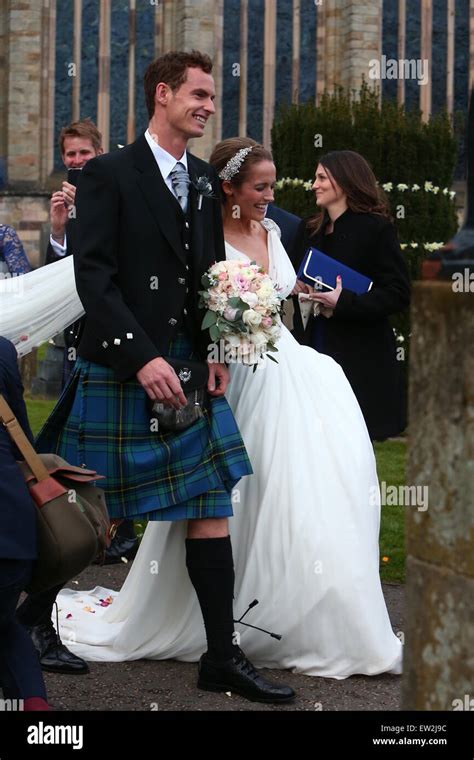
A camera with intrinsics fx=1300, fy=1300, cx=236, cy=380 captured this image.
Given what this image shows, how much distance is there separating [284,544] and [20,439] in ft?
4.65

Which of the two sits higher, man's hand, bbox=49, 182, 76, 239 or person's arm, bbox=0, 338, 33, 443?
man's hand, bbox=49, 182, 76, 239

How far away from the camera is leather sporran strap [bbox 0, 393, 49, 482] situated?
344cm

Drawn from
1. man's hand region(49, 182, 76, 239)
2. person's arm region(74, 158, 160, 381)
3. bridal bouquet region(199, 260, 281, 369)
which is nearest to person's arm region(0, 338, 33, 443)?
person's arm region(74, 158, 160, 381)

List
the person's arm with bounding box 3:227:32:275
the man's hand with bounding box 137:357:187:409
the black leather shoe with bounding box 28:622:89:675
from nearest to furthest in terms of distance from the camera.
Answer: the man's hand with bounding box 137:357:187:409
the black leather shoe with bounding box 28:622:89:675
the person's arm with bounding box 3:227:32:275

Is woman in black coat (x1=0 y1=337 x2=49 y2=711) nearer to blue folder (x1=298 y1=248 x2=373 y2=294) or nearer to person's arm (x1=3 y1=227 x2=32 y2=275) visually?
blue folder (x1=298 y1=248 x2=373 y2=294)

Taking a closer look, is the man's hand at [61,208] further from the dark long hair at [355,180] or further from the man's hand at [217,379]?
the man's hand at [217,379]

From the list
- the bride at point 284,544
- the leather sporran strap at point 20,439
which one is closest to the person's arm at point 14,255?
the bride at point 284,544

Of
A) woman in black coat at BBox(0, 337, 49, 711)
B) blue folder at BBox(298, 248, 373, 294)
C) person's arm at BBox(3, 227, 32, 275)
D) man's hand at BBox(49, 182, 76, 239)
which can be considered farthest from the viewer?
person's arm at BBox(3, 227, 32, 275)

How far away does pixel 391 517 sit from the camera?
7.67 m

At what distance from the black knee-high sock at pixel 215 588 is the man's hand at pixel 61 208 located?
75.3 inches

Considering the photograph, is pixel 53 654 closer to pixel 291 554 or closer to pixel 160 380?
pixel 291 554

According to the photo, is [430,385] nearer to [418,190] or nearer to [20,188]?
[418,190]

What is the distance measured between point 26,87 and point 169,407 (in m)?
20.0

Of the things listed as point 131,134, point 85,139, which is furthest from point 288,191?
point 131,134
